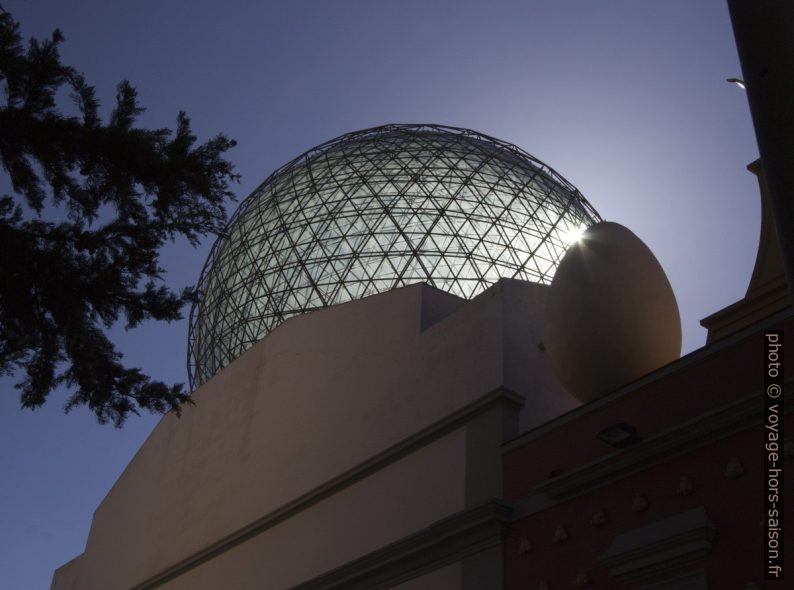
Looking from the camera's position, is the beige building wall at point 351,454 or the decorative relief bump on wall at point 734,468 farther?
the beige building wall at point 351,454

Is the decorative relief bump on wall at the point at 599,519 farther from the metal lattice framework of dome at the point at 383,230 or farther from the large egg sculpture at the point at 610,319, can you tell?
the metal lattice framework of dome at the point at 383,230

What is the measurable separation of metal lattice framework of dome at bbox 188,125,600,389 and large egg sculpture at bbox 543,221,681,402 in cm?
938

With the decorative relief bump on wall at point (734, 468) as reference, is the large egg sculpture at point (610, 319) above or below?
above

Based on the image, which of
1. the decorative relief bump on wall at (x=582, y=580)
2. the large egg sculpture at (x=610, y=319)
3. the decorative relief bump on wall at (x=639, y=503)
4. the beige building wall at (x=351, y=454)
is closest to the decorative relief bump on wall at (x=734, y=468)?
the decorative relief bump on wall at (x=639, y=503)

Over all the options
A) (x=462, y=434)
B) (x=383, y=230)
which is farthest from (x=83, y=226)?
(x=383, y=230)

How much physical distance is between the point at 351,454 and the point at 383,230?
9.38m

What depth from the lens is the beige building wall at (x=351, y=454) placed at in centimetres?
1083

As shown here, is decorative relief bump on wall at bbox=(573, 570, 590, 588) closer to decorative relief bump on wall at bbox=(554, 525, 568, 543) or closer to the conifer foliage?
decorative relief bump on wall at bbox=(554, 525, 568, 543)

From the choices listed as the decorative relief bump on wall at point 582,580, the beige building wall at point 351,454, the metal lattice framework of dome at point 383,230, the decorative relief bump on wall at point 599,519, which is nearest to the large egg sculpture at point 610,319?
the beige building wall at point 351,454

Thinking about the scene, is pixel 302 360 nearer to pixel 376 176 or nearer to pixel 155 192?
pixel 155 192

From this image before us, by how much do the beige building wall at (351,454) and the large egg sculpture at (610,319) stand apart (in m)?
0.87

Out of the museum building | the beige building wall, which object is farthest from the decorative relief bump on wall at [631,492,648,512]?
the beige building wall

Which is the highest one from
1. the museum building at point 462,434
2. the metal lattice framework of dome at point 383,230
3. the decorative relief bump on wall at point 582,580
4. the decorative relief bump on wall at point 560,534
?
the metal lattice framework of dome at point 383,230

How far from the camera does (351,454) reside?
12898 mm
